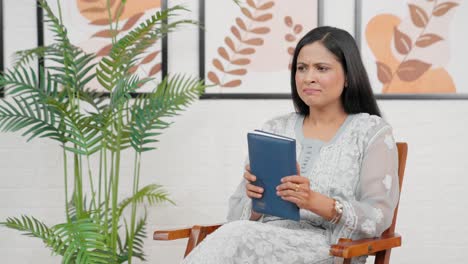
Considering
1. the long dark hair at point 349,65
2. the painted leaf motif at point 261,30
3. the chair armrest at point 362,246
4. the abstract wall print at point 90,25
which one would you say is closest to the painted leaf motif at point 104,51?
the abstract wall print at point 90,25

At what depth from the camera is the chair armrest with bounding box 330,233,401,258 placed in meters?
1.77

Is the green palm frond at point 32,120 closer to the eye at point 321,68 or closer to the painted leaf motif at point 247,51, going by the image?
the painted leaf motif at point 247,51

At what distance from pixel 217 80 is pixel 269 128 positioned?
873 mm

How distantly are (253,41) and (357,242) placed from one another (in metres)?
1.54

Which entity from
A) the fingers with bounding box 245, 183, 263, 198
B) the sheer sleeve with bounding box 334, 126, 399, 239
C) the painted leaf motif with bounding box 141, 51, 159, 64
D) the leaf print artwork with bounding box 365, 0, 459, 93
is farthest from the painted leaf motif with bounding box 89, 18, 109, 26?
the sheer sleeve with bounding box 334, 126, 399, 239

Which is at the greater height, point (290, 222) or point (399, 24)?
point (399, 24)

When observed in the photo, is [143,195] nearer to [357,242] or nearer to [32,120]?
[32,120]

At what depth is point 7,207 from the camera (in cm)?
320

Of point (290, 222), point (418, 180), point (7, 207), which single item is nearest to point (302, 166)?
point (290, 222)

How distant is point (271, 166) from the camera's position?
1.93 meters

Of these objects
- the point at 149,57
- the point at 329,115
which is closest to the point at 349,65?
the point at 329,115

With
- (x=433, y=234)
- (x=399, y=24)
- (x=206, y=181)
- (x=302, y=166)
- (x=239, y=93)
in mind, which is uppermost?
(x=399, y=24)

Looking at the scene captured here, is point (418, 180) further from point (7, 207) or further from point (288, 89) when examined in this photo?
point (7, 207)

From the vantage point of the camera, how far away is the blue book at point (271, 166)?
1864 millimetres
